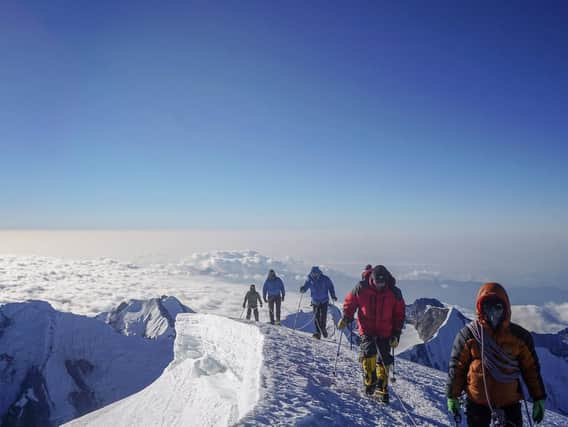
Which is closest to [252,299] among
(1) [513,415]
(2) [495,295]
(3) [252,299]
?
(3) [252,299]

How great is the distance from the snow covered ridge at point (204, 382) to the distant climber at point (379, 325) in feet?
8.60

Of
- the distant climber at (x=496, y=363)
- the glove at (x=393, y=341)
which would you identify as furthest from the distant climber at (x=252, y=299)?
the distant climber at (x=496, y=363)

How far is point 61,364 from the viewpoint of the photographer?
514ft

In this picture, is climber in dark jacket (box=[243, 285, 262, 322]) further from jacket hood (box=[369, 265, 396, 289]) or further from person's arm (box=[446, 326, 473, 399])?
person's arm (box=[446, 326, 473, 399])

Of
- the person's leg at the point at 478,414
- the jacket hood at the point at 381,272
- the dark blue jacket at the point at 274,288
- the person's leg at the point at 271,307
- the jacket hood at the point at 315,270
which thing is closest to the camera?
the person's leg at the point at 478,414

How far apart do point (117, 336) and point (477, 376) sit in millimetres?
201566

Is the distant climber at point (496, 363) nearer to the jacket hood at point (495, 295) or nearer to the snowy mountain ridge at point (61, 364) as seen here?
the jacket hood at point (495, 295)

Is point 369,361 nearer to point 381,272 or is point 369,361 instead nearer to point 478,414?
point 381,272

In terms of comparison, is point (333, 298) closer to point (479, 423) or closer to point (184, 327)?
point (184, 327)

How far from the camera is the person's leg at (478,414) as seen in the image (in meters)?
5.07

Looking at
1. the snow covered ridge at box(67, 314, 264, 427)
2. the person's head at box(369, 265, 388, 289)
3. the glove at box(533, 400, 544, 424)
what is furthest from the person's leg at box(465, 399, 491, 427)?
the snow covered ridge at box(67, 314, 264, 427)

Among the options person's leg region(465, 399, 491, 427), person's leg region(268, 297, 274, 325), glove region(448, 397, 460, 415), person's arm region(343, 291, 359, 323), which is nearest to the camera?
person's leg region(465, 399, 491, 427)

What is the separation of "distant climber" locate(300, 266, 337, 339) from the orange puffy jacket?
421 inches

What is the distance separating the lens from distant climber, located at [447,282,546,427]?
15.7 feet
